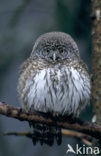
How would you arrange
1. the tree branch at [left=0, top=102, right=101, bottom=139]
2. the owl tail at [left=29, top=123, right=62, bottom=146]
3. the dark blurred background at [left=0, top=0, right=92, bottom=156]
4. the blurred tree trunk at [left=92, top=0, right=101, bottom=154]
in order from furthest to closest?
the dark blurred background at [left=0, top=0, right=92, bottom=156], the owl tail at [left=29, top=123, right=62, bottom=146], the blurred tree trunk at [left=92, top=0, right=101, bottom=154], the tree branch at [left=0, top=102, right=101, bottom=139]

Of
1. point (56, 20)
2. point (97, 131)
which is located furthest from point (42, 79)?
point (56, 20)

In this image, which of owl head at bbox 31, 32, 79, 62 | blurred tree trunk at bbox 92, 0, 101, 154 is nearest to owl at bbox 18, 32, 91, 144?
owl head at bbox 31, 32, 79, 62

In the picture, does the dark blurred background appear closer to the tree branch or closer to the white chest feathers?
the white chest feathers

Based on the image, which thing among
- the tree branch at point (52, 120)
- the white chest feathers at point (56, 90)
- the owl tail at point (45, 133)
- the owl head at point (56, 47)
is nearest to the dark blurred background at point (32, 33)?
the owl tail at point (45, 133)

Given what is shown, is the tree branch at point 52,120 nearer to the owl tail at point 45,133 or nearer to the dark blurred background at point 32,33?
the owl tail at point 45,133

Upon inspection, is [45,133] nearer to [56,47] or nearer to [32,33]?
[56,47]

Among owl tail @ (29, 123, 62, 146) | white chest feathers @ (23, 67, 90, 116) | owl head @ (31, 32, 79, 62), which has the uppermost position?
owl head @ (31, 32, 79, 62)

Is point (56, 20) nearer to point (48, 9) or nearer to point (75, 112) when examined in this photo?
point (48, 9)

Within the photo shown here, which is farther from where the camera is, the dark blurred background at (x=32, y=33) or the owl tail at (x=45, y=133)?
the dark blurred background at (x=32, y=33)
